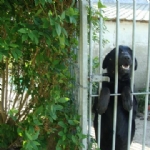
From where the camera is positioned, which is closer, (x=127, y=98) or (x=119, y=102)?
(x=127, y=98)

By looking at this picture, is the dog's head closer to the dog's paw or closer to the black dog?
the black dog

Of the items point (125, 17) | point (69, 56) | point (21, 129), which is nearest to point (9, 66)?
point (69, 56)

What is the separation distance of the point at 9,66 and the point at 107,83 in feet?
5.08

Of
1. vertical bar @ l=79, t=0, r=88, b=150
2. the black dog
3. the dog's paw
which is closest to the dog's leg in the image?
the black dog

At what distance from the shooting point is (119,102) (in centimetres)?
313

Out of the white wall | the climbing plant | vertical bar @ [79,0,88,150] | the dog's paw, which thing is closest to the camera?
the climbing plant

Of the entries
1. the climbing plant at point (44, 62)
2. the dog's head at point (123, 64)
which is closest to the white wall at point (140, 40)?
the dog's head at point (123, 64)

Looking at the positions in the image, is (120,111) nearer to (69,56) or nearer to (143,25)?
(69,56)

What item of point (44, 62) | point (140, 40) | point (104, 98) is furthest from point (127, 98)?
point (140, 40)

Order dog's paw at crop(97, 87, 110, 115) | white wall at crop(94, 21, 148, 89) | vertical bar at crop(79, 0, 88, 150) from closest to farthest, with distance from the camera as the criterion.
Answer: vertical bar at crop(79, 0, 88, 150), dog's paw at crop(97, 87, 110, 115), white wall at crop(94, 21, 148, 89)

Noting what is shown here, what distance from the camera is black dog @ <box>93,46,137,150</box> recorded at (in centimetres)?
287

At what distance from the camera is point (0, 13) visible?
242 centimetres

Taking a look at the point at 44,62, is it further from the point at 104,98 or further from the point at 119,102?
the point at 119,102

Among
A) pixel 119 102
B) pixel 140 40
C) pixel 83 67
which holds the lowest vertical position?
pixel 119 102
